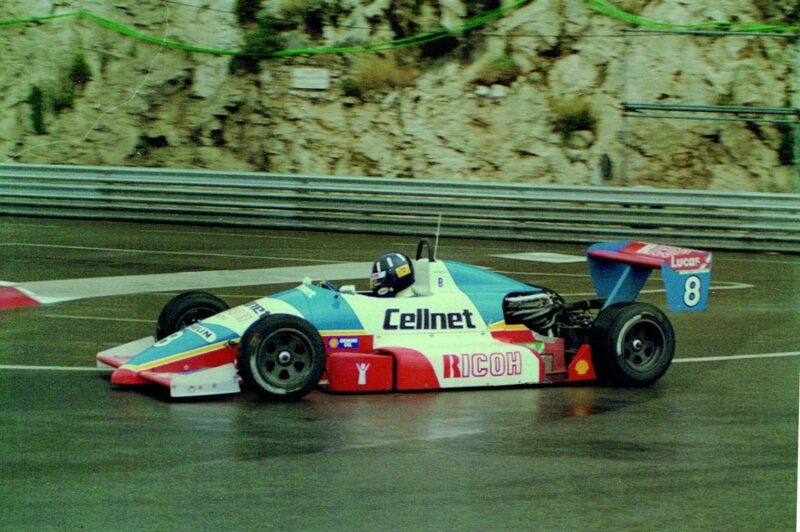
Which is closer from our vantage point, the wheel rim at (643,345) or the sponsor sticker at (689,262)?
the wheel rim at (643,345)

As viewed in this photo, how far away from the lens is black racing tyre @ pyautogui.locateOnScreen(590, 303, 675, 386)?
9.63 m

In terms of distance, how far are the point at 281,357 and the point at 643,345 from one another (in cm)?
293

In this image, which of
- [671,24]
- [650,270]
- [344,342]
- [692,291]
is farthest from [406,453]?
[671,24]

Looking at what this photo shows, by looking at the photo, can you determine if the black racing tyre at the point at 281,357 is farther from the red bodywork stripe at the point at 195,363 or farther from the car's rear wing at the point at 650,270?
the car's rear wing at the point at 650,270

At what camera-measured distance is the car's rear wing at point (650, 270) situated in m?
10.1

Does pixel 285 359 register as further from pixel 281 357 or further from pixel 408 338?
pixel 408 338

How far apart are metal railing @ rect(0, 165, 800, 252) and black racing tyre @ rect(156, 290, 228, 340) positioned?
1165 cm

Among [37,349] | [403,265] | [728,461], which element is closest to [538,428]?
[728,461]

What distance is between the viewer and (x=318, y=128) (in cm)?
2716

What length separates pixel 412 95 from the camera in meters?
27.1

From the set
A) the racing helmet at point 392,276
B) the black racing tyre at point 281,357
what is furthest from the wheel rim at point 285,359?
the racing helmet at point 392,276

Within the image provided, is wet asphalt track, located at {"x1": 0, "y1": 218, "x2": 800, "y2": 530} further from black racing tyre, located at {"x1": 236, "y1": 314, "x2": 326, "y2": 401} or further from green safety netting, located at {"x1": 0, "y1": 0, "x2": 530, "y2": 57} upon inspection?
green safety netting, located at {"x1": 0, "y1": 0, "x2": 530, "y2": 57}

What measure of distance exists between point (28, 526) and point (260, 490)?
1.21 meters

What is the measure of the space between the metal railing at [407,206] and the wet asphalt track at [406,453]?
27.7ft
